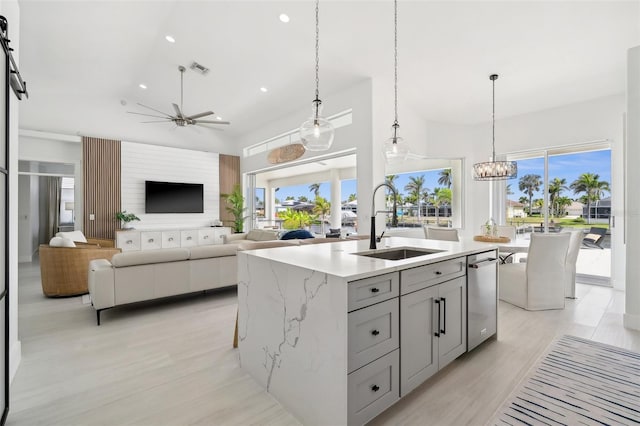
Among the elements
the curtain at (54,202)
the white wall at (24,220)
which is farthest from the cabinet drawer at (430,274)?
the curtain at (54,202)

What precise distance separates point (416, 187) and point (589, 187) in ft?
9.98

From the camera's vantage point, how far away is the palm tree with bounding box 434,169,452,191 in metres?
6.45

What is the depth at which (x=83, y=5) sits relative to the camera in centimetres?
409

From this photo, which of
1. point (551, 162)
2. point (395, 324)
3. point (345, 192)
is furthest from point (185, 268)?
point (345, 192)

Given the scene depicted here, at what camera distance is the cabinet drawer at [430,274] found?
1.77m

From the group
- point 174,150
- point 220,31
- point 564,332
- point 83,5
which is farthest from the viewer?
point 174,150

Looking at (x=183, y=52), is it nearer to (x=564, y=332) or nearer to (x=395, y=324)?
(x=395, y=324)

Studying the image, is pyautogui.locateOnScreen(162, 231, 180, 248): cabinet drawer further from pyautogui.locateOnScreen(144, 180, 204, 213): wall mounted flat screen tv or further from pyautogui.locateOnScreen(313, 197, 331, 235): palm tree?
pyautogui.locateOnScreen(313, 197, 331, 235): palm tree

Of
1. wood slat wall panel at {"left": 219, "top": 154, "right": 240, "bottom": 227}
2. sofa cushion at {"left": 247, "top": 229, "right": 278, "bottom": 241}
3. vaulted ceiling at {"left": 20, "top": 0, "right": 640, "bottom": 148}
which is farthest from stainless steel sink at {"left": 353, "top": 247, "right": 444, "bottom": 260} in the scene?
wood slat wall panel at {"left": 219, "top": 154, "right": 240, "bottom": 227}

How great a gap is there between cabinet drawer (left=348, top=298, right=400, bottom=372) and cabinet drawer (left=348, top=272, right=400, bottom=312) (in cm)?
3

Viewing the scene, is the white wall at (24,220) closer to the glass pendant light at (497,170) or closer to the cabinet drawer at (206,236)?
the cabinet drawer at (206,236)

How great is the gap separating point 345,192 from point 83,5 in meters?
7.90

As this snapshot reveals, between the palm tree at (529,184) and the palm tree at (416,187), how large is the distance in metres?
1.81

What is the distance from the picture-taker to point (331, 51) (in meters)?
4.48
